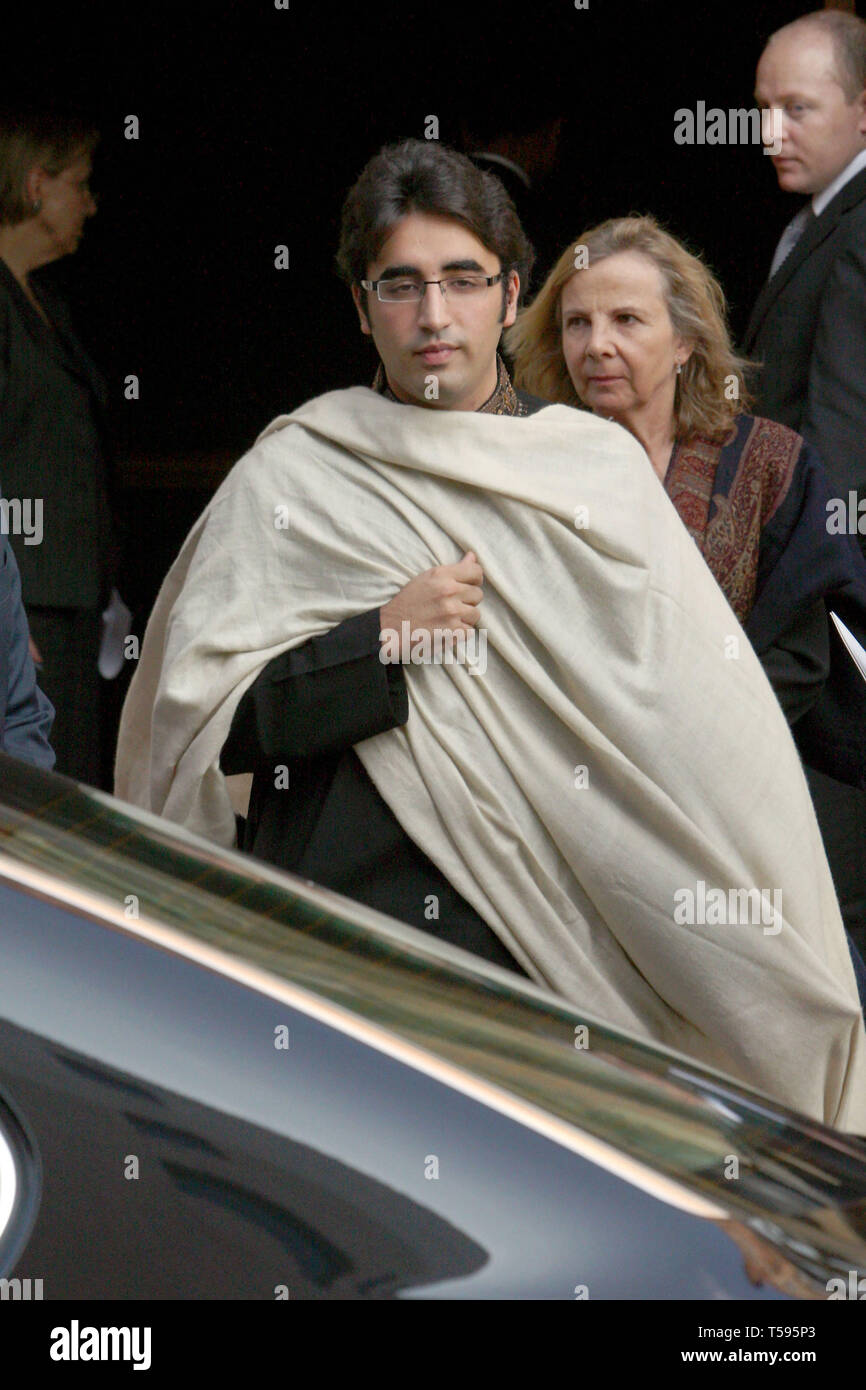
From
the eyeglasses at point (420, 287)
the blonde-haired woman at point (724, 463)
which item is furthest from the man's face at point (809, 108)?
the eyeglasses at point (420, 287)

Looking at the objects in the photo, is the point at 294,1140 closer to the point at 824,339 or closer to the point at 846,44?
the point at 824,339

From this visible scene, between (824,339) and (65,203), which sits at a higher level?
(65,203)

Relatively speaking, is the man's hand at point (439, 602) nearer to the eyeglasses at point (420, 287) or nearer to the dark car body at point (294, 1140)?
the eyeglasses at point (420, 287)

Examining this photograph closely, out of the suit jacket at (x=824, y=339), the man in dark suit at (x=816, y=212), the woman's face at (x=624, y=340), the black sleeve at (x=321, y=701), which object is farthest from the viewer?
the man in dark suit at (x=816, y=212)

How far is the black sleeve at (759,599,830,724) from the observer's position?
2.96m

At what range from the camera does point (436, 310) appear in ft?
7.94

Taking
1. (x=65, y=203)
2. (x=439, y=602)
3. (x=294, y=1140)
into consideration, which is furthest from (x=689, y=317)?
(x=294, y=1140)

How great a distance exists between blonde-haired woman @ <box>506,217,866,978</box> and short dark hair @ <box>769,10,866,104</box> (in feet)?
2.71

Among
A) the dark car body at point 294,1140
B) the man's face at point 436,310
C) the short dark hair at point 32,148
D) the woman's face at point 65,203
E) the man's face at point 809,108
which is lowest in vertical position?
the dark car body at point 294,1140

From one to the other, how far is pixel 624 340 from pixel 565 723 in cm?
94

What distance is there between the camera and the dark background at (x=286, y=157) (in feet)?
17.6
